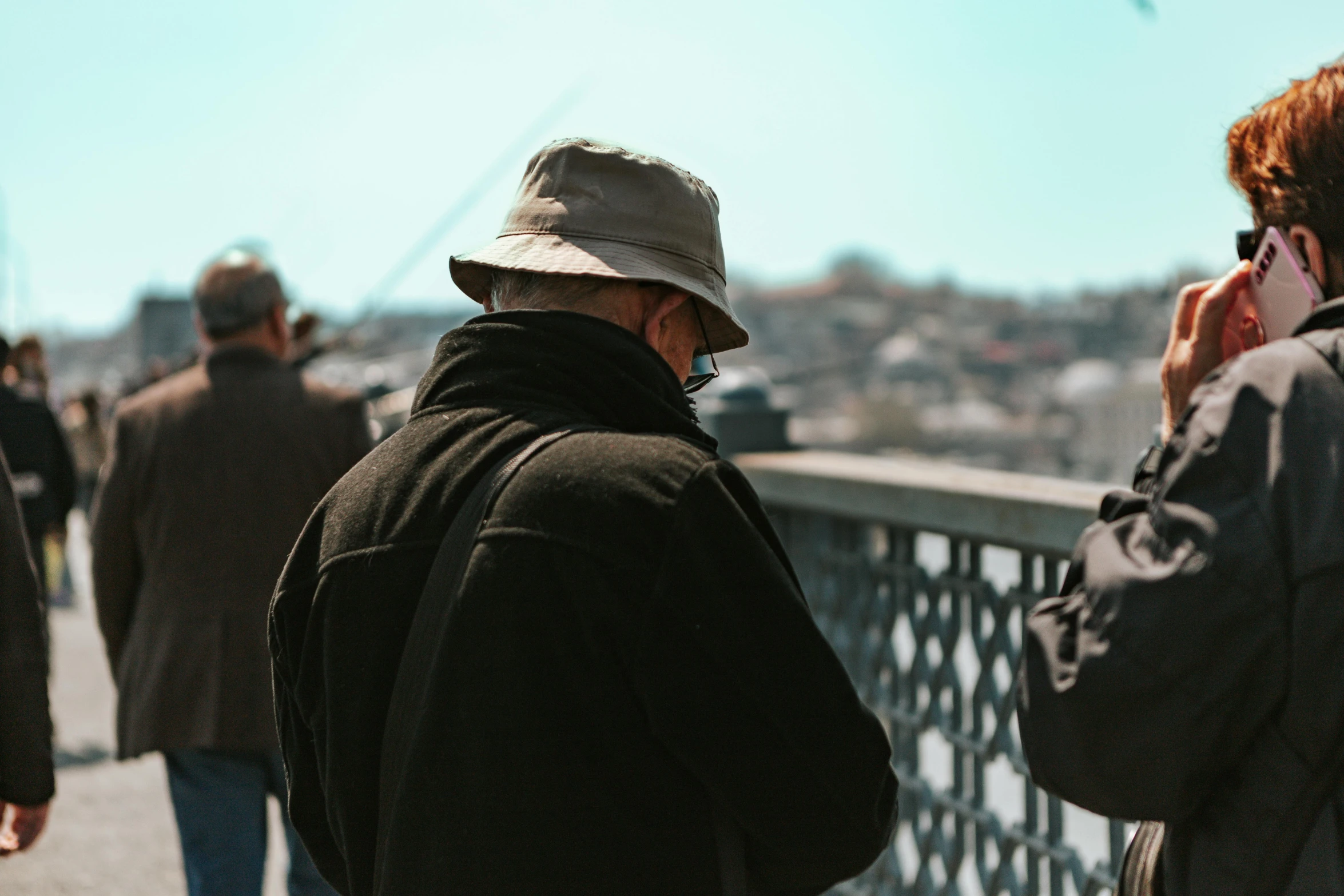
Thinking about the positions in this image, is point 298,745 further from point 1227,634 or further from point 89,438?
point 89,438

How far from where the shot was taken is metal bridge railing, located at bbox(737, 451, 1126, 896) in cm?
317

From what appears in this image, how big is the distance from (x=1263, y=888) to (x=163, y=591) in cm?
290

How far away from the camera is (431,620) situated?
1752 millimetres

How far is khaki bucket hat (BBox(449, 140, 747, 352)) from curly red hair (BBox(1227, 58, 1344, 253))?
72 centimetres

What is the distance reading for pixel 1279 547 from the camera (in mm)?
1603

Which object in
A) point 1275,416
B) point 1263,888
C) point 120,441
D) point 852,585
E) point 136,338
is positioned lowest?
point 136,338

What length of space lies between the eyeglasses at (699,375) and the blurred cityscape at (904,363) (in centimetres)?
102

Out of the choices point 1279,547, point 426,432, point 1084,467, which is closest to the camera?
point 1279,547

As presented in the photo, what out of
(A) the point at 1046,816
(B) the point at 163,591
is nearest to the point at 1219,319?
(A) the point at 1046,816

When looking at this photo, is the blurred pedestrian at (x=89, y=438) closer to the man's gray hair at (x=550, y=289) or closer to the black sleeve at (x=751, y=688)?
the man's gray hair at (x=550, y=289)

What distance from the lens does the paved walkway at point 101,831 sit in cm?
515

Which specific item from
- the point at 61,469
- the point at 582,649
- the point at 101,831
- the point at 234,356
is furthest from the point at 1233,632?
the point at 61,469

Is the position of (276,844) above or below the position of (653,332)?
below

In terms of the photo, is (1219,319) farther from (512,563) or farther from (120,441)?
(120,441)
